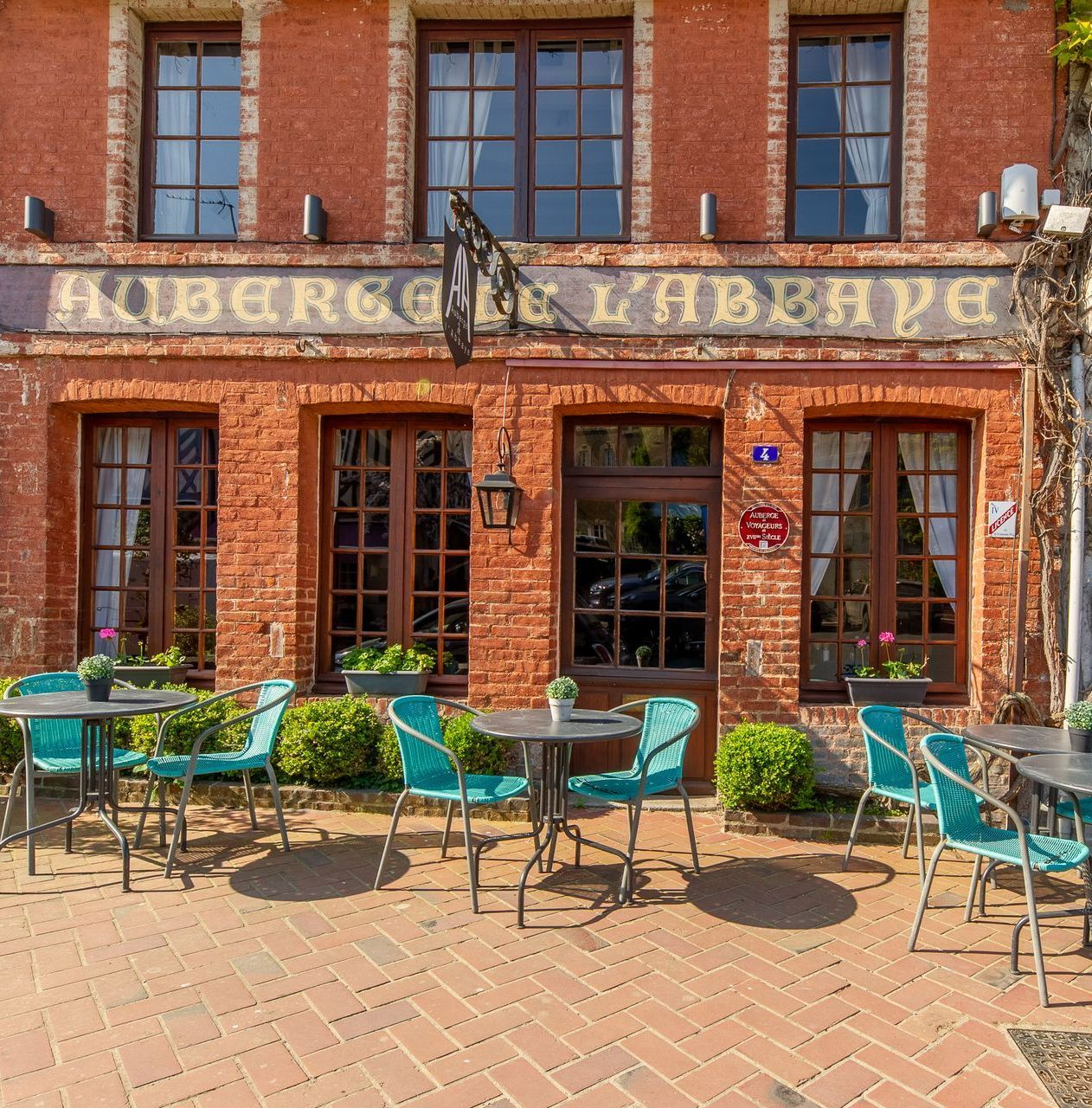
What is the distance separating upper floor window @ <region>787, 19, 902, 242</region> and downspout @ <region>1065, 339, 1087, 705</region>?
1.94 meters

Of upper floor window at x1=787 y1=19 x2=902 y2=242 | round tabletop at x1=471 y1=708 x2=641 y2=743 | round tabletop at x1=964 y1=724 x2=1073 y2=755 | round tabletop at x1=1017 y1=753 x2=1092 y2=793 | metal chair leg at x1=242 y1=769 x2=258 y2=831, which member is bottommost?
metal chair leg at x1=242 y1=769 x2=258 y2=831

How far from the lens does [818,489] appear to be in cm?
621

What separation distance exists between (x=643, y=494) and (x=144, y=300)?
4047 mm

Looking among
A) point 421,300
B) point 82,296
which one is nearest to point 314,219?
point 421,300

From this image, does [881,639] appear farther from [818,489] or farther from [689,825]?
[689,825]

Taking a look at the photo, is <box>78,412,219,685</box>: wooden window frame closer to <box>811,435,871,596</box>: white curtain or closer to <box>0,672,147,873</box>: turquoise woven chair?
<box>0,672,147,873</box>: turquoise woven chair

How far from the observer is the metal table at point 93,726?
446 centimetres

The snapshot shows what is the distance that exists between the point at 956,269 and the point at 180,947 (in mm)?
6223

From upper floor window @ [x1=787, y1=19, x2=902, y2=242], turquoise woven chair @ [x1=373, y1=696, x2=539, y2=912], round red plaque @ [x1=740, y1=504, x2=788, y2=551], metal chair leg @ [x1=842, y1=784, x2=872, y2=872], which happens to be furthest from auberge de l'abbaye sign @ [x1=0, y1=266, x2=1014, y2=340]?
metal chair leg @ [x1=842, y1=784, x2=872, y2=872]

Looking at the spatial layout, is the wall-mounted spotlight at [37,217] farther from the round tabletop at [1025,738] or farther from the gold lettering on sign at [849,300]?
the round tabletop at [1025,738]

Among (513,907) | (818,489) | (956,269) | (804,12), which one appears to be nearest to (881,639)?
(818,489)

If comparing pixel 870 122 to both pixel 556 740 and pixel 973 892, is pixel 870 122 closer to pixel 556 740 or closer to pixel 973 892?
pixel 556 740

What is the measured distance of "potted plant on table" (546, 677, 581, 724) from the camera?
472 cm

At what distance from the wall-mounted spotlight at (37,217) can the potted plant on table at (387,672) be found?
3943 mm
